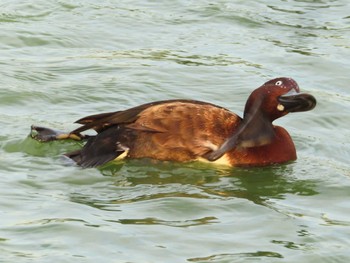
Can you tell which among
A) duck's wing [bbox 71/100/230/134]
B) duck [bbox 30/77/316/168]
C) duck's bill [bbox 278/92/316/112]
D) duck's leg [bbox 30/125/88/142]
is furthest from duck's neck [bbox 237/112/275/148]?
duck's leg [bbox 30/125/88/142]

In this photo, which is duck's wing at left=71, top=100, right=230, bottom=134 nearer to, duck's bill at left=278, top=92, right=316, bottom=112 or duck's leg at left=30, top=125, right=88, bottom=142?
duck's leg at left=30, top=125, right=88, bottom=142

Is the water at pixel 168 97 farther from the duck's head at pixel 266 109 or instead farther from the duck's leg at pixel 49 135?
the duck's head at pixel 266 109

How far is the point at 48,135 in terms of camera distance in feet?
35.7

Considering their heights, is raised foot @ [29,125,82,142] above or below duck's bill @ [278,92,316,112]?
below

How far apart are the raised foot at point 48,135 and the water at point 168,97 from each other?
101 mm

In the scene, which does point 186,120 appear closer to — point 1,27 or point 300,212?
point 300,212

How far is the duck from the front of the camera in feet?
33.7

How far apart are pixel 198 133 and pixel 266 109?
671 millimetres

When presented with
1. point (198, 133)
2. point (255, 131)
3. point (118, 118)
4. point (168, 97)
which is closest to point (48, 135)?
point (118, 118)

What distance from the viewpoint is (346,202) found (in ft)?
32.5

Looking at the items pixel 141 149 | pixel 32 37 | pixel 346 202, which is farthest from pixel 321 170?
pixel 32 37

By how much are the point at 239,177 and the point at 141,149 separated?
850 mm

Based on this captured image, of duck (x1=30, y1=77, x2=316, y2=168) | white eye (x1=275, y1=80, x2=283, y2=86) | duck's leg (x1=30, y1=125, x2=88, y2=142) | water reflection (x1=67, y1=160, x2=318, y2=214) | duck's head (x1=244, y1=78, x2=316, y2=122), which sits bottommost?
water reflection (x1=67, y1=160, x2=318, y2=214)

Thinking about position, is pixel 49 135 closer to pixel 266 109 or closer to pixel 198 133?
pixel 198 133
